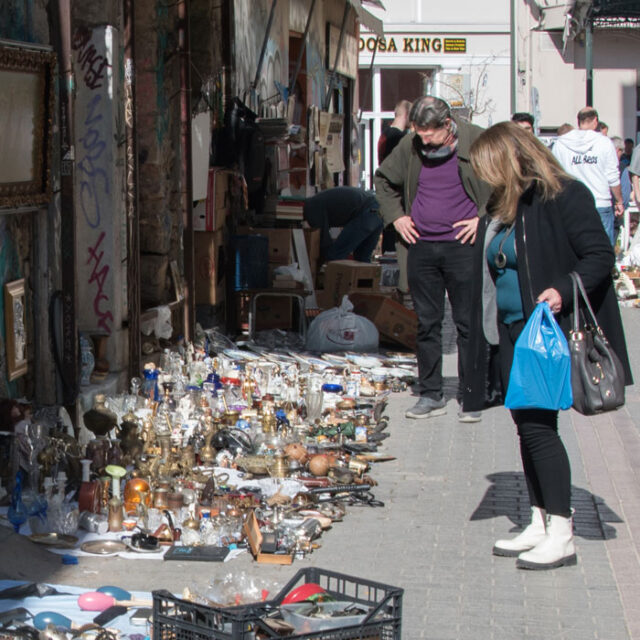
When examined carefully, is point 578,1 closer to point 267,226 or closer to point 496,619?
point 267,226

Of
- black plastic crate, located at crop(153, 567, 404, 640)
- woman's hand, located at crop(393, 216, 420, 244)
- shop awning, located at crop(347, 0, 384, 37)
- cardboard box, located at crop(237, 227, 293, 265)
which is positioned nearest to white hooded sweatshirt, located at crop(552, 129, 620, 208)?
cardboard box, located at crop(237, 227, 293, 265)

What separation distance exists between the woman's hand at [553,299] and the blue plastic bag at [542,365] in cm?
2

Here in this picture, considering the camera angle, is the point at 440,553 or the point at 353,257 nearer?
the point at 440,553

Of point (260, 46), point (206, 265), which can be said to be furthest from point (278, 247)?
point (260, 46)

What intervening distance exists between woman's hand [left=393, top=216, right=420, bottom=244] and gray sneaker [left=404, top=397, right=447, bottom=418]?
1105 millimetres

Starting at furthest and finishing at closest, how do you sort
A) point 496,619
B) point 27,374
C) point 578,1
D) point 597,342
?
point 578,1 → point 27,374 → point 597,342 → point 496,619

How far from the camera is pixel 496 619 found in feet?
15.4

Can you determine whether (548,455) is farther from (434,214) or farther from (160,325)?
(160,325)

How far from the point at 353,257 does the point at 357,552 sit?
8.94 m

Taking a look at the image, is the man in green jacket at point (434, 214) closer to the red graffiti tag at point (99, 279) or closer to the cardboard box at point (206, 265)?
the red graffiti tag at point (99, 279)

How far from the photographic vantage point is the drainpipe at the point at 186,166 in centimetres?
969

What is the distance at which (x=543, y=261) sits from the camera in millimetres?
5098

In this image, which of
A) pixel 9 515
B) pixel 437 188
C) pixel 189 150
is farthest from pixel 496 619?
pixel 189 150

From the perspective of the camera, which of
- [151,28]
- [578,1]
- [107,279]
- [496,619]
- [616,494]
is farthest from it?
[578,1]
